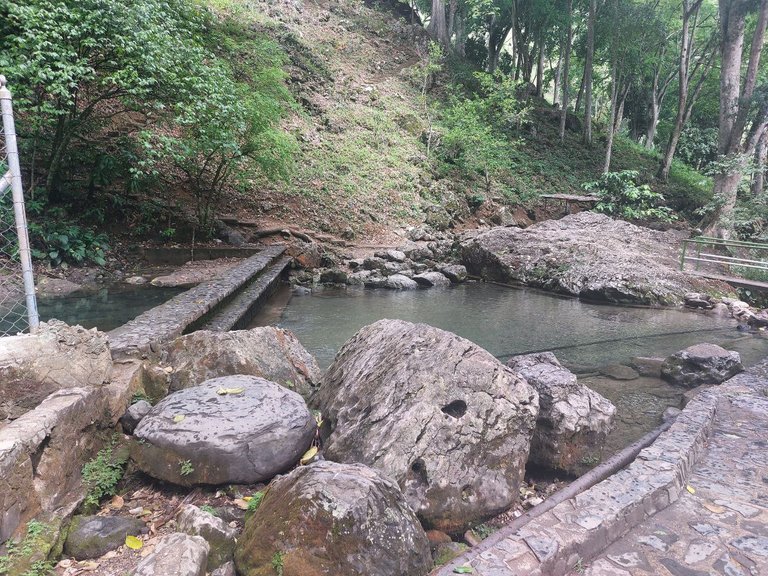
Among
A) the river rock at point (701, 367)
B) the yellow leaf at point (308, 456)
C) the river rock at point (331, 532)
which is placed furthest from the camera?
the river rock at point (701, 367)

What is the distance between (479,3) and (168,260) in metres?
19.9

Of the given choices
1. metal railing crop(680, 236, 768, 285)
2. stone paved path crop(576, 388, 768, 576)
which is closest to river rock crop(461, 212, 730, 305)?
metal railing crop(680, 236, 768, 285)

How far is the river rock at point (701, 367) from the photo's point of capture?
569 centimetres

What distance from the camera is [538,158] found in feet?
79.9

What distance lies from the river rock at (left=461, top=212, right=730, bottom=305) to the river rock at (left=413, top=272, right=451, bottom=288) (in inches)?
60.1

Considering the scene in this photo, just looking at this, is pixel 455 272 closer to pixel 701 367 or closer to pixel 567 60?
pixel 701 367

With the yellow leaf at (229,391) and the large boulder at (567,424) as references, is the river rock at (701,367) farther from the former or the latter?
the yellow leaf at (229,391)

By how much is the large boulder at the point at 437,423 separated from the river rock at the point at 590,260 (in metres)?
8.17

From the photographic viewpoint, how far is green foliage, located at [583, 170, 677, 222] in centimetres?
1762

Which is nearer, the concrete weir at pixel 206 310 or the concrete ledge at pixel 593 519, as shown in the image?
the concrete ledge at pixel 593 519

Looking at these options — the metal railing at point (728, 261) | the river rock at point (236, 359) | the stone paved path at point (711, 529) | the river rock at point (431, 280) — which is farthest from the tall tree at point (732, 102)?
the river rock at point (236, 359)

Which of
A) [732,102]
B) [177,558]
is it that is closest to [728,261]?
[732,102]

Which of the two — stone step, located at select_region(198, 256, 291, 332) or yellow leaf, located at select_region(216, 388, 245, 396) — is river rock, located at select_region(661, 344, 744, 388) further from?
stone step, located at select_region(198, 256, 291, 332)

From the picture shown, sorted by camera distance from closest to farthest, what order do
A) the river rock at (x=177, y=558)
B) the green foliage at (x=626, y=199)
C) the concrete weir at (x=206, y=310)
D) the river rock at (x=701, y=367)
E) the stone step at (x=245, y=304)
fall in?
1. the river rock at (x=177, y=558)
2. the concrete weir at (x=206, y=310)
3. the river rock at (x=701, y=367)
4. the stone step at (x=245, y=304)
5. the green foliage at (x=626, y=199)
